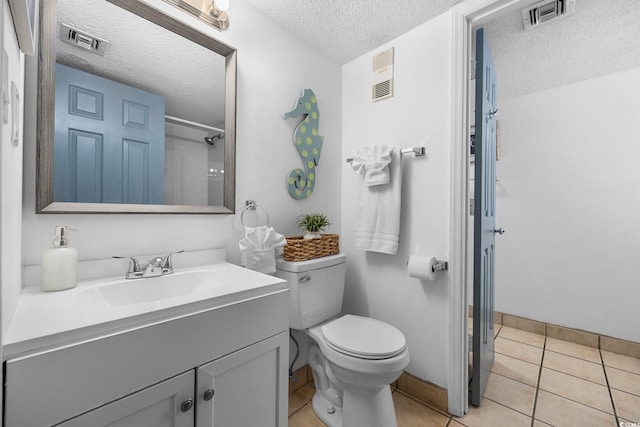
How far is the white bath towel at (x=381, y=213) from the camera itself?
1.59 metres

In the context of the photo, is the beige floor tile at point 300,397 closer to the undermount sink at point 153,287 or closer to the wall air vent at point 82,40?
the undermount sink at point 153,287

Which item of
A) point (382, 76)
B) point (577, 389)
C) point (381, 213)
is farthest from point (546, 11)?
point (577, 389)

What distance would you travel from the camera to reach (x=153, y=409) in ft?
2.31

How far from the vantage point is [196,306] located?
0.77 m

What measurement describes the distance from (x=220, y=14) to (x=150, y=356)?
4.66 ft

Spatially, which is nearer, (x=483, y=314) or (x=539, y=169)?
(x=483, y=314)

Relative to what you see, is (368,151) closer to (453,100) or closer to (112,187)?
(453,100)

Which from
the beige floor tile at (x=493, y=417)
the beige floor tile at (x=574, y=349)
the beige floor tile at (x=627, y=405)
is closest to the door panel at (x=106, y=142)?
the beige floor tile at (x=493, y=417)

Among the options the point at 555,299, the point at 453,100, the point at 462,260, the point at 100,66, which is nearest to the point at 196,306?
the point at 100,66

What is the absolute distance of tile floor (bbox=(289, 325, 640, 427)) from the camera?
1.39m

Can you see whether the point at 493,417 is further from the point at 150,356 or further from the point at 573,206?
the point at 573,206

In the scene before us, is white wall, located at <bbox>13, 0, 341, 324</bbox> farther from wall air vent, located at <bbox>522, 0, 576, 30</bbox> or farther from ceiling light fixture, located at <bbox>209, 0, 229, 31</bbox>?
wall air vent, located at <bbox>522, 0, 576, 30</bbox>

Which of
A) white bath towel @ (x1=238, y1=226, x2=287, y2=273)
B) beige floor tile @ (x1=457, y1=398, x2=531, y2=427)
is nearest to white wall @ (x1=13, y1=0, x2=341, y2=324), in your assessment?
white bath towel @ (x1=238, y1=226, x2=287, y2=273)

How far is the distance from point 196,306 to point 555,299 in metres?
2.81
